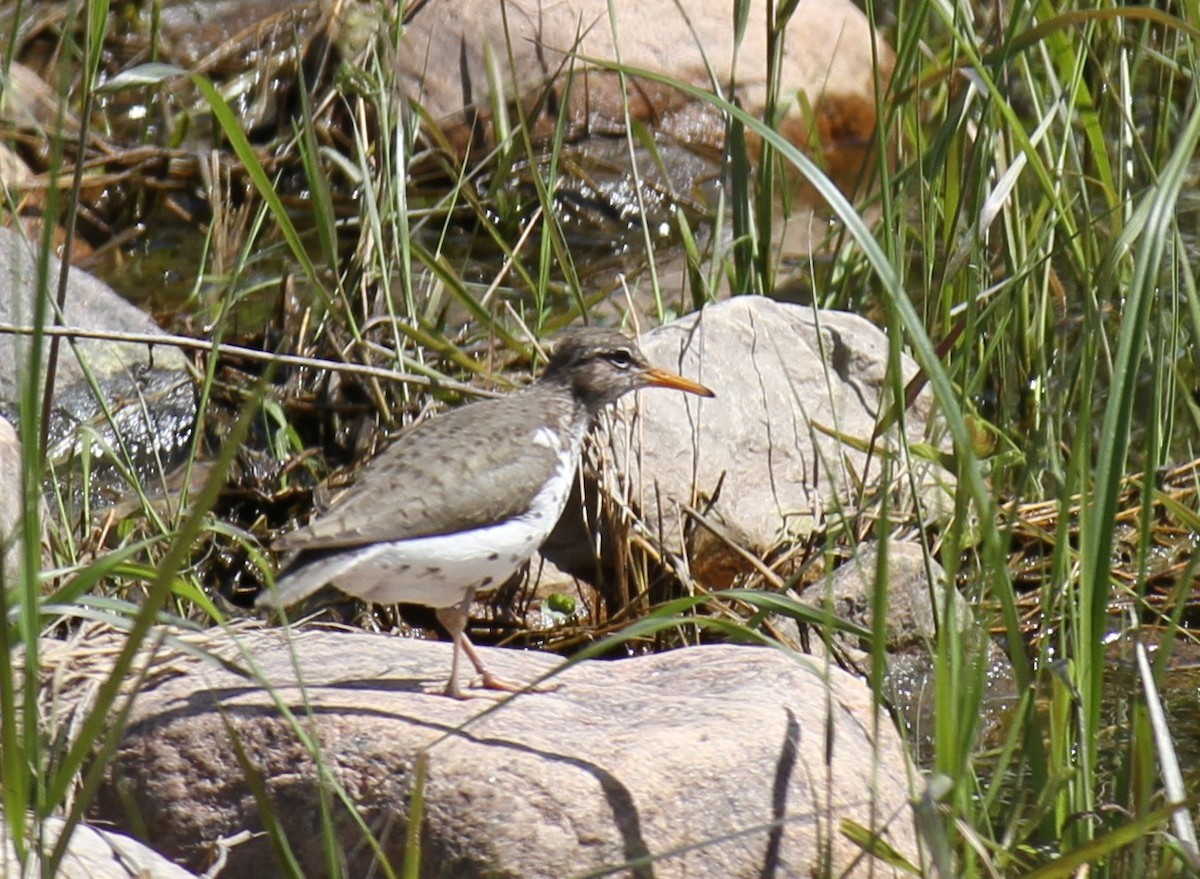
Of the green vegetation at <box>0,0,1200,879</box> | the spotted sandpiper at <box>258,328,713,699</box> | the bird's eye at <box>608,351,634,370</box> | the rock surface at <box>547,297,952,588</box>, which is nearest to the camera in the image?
the green vegetation at <box>0,0,1200,879</box>

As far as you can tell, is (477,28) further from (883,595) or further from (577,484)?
(883,595)

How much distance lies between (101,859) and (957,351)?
3.14 m

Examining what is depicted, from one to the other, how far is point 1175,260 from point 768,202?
2.09m

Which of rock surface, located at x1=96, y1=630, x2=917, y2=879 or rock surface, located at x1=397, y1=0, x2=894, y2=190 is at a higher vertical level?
rock surface, located at x1=397, y1=0, x2=894, y2=190

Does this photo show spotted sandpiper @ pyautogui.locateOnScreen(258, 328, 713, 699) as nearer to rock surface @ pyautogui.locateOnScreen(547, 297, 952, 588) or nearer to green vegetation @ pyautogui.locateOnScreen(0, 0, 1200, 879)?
green vegetation @ pyautogui.locateOnScreen(0, 0, 1200, 879)

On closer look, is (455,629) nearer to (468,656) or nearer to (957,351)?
(468,656)

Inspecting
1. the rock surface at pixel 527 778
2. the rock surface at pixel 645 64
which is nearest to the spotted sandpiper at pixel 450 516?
the rock surface at pixel 527 778

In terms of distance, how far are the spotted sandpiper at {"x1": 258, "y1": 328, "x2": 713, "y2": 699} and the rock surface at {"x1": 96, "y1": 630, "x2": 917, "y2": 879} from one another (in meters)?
0.32

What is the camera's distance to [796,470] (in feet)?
21.3

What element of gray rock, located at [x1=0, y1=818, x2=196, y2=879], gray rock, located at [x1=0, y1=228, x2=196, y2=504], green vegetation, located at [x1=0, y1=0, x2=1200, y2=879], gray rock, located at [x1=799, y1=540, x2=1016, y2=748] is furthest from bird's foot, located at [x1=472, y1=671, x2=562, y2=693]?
gray rock, located at [x1=0, y1=228, x2=196, y2=504]

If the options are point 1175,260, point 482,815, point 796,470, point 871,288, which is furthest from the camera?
point 871,288

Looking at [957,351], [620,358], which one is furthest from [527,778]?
[957,351]

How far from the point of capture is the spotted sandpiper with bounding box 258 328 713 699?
442 centimetres

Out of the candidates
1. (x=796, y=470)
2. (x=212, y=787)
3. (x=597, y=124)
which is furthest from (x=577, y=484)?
(x=597, y=124)
